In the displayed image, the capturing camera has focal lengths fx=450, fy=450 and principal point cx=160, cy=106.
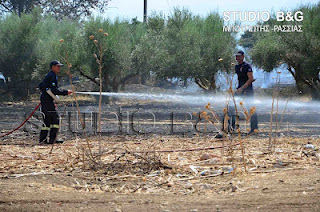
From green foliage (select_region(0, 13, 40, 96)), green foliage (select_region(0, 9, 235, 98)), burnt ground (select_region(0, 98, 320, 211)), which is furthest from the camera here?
green foliage (select_region(0, 13, 40, 96))

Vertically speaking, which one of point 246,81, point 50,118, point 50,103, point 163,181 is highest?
point 246,81

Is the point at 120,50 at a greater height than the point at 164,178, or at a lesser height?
greater

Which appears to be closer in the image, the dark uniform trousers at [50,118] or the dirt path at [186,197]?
the dirt path at [186,197]

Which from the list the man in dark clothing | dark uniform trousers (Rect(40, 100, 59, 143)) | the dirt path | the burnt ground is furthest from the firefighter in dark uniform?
the man in dark clothing

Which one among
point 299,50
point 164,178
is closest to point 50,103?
point 164,178

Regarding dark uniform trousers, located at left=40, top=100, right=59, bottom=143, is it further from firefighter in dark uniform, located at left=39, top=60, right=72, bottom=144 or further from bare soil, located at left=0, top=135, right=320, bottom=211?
bare soil, located at left=0, top=135, right=320, bottom=211

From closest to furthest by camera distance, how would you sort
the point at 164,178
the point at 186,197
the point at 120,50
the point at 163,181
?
the point at 186,197 < the point at 163,181 < the point at 164,178 < the point at 120,50

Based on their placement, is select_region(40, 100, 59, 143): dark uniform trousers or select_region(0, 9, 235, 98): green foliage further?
select_region(0, 9, 235, 98): green foliage

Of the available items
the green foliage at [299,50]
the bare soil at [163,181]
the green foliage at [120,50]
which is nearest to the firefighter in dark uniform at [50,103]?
the bare soil at [163,181]

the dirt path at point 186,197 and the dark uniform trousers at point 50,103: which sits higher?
the dark uniform trousers at point 50,103

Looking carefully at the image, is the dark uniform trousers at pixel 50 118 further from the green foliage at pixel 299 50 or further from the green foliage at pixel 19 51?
the green foliage at pixel 19 51

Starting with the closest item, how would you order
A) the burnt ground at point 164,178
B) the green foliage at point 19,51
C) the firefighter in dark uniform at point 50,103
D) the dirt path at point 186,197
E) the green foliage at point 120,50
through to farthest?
the dirt path at point 186,197 < the burnt ground at point 164,178 < the firefighter in dark uniform at point 50,103 < the green foliage at point 120,50 < the green foliage at point 19,51

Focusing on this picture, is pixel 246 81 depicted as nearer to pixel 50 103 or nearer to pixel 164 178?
pixel 50 103

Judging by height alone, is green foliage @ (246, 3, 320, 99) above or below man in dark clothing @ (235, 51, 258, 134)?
above
